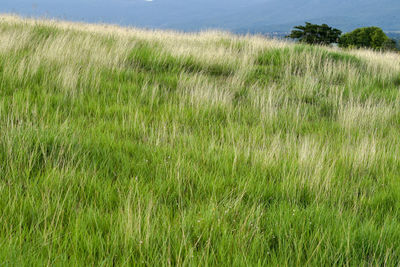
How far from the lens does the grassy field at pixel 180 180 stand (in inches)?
64.6

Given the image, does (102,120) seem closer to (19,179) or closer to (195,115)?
(195,115)

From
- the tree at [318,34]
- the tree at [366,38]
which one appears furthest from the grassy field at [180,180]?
the tree at [366,38]

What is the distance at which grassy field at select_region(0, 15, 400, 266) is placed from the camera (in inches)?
64.6

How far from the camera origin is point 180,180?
2271mm

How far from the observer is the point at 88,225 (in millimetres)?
1801

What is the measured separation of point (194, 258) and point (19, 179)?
4.46 ft

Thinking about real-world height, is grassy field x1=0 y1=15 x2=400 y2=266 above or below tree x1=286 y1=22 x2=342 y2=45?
below

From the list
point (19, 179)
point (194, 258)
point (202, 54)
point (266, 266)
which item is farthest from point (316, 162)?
point (202, 54)

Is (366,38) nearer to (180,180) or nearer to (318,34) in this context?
(318,34)

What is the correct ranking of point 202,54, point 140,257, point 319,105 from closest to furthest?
point 140,257, point 319,105, point 202,54

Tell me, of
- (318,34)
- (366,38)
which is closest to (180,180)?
(318,34)

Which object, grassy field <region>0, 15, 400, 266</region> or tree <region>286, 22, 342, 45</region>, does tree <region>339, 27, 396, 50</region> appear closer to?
tree <region>286, 22, 342, 45</region>

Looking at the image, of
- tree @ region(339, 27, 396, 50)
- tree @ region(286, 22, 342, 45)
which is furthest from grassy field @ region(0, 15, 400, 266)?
tree @ region(339, 27, 396, 50)

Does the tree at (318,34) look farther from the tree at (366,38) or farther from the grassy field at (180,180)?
the grassy field at (180,180)
